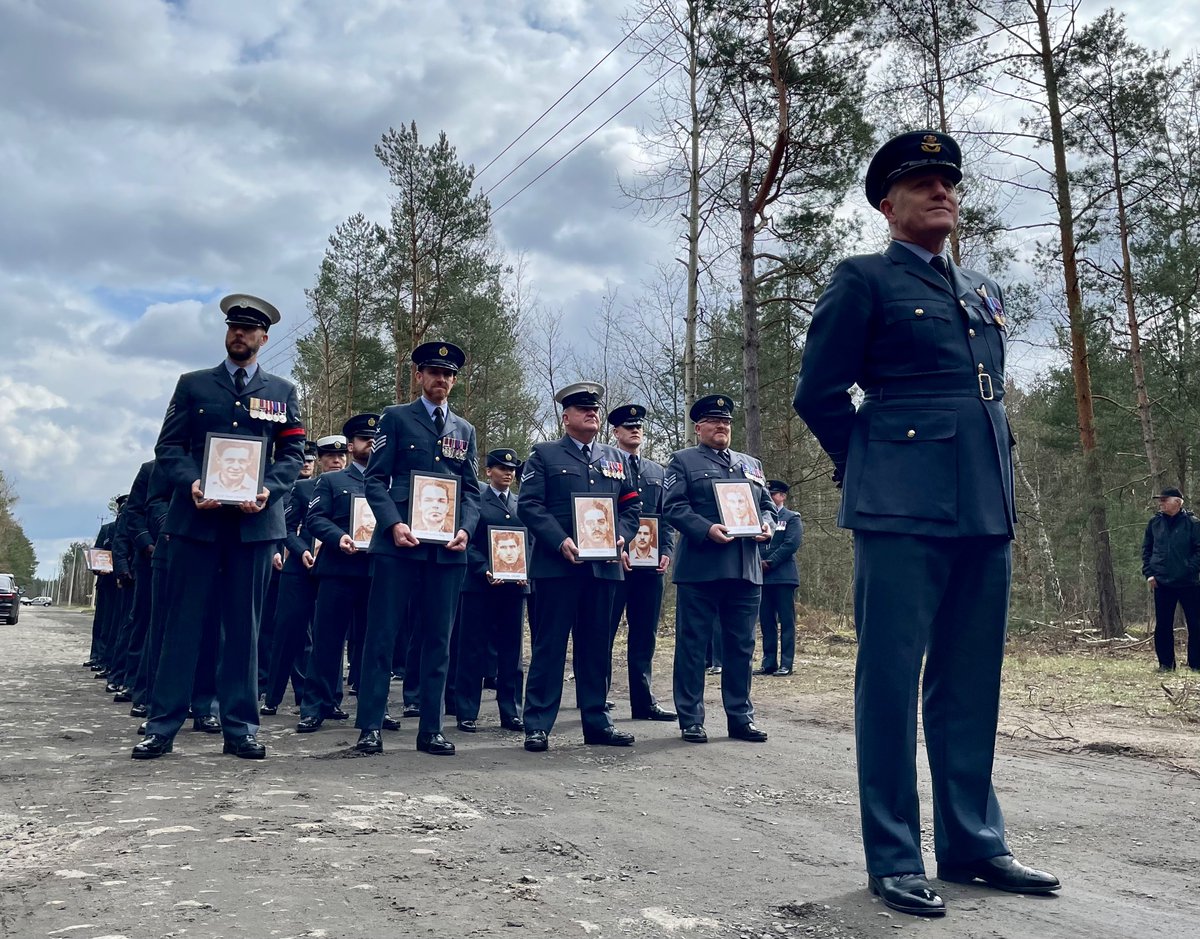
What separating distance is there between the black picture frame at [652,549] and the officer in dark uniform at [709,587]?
1.32 metres

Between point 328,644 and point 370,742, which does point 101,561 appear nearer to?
point 328,644

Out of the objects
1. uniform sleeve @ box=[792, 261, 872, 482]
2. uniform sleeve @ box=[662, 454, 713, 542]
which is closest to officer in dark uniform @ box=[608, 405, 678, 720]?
uniform sleeve @ box=[662, 454, 713, 542]

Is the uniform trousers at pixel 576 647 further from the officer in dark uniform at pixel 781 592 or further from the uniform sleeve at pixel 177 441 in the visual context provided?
the officer in dark uniform at pixel 781 592

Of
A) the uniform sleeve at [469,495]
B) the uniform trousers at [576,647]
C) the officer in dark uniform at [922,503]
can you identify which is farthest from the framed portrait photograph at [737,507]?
the officer in dark uniform at [922,503]

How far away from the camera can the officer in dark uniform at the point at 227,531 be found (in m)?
6.53

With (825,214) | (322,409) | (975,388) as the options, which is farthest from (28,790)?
(322,409)

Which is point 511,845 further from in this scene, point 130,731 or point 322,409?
point 322,409

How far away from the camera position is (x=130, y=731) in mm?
7816

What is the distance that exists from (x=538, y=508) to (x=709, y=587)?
1418mm

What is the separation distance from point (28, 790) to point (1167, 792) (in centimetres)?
590

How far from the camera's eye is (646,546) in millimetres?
9562

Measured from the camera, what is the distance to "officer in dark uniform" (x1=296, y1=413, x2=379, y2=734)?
8508 mm

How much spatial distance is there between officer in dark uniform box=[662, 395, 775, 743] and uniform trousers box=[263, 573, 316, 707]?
350 centimetres

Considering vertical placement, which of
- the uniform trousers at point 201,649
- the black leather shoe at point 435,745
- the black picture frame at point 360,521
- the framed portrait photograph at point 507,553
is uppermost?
the black picture frame at point 360,521
